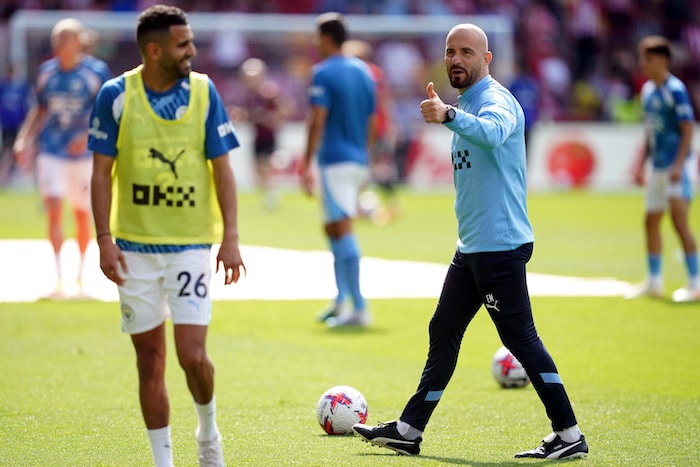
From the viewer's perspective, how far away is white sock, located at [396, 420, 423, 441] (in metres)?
6.50

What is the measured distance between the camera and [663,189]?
12977 millimetres

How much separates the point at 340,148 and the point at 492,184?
5289mm

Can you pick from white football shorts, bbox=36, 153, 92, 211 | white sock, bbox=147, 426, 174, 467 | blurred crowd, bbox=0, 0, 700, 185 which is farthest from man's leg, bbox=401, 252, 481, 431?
blurred crowd, bbox=0, 0, 700, 185

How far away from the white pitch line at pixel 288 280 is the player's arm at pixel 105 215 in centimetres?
765

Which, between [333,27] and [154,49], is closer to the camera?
[154,49]

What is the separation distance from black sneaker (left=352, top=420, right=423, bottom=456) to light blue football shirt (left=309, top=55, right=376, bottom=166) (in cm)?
525

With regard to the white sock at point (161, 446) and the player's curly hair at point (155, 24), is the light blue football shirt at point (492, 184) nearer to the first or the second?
the player's curly hair at point (155, 24)

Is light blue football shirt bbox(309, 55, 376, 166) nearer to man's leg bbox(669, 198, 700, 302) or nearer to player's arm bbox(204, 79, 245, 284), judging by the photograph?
man's leg bbox(669, 198, 700, 302)

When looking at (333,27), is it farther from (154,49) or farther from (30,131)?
(154,49)

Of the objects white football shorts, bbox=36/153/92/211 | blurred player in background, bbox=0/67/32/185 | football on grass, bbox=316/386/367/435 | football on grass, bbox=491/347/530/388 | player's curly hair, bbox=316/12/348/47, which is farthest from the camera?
blurred player in background, bbox=0/67/32/185

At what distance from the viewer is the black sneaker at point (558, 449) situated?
629 cm

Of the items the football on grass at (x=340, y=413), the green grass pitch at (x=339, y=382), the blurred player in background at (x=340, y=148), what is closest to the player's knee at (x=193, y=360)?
the green grass pitch at (x=339, y=382)

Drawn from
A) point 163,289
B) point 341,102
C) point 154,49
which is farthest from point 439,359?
point 341,102

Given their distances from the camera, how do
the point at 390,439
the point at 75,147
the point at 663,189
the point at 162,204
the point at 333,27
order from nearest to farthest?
the point at 162,204
the point at 390,439
the point at 333,27
the point at 75,147
the point at 663,189
